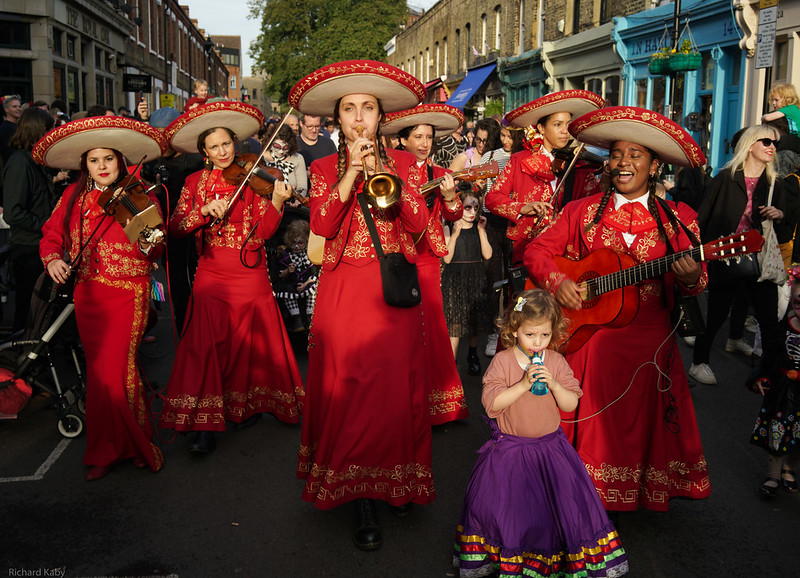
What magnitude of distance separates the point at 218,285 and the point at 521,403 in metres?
2.64

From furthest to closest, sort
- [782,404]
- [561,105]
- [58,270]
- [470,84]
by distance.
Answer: [470,84] → [561,105] → [58,270] → [782,404]

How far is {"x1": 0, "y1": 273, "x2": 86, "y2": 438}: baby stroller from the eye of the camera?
17.9 feet

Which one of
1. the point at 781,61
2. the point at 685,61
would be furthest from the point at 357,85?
the point at 781,61

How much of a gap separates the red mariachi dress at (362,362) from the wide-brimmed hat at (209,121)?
1.49 m

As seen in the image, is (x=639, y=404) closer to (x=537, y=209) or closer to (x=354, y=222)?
(x=354, y=222)

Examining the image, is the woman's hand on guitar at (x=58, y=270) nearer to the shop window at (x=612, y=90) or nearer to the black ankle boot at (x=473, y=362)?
the black ankle boot at (x=473, y=362)

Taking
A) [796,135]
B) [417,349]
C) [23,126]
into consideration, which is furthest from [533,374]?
[796,135]

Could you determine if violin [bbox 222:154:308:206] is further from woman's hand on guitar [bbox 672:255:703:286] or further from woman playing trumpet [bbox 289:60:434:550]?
woman's hand on guitar [bbox 672:255:703:286]

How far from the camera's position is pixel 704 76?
665 inches

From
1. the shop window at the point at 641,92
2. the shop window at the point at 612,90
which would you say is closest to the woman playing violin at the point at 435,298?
the shop window at the point at 641,92

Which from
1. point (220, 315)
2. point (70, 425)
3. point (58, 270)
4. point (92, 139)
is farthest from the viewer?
point (70, 425)

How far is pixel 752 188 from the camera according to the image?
275 inches

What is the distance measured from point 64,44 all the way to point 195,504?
941 inches

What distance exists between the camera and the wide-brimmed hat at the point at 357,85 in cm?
384
